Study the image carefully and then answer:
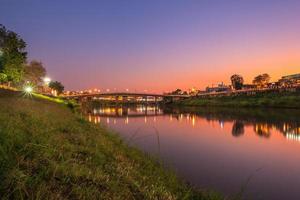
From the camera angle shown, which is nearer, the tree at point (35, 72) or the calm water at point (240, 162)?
the calm water at point (240, 162)

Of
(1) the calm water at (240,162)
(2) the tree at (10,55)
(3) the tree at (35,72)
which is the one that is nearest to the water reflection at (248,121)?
(1) the calm water at (240,162)

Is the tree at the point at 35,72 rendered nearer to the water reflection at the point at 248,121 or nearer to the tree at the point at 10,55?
the water reflection at the point at 248,121

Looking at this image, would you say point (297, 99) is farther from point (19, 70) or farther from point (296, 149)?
point (19, 70)

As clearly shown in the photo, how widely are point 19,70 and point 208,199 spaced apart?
5045 centimetres

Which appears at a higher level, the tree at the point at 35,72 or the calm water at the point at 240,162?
the tree at the point at 35,72

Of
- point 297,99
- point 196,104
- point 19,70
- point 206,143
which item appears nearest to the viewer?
point 206,143

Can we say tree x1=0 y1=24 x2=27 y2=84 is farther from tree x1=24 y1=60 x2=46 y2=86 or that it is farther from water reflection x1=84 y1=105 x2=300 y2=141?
tree x1=24 y1=60 x2=46 y2=86

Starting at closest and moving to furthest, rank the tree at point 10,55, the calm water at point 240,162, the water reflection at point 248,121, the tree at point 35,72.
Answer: the calm water at point 240,162 < the water reflection at point 248,121 < the tree at point 10,55 < the tree at point 35,72

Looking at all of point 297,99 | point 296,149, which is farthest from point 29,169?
point 297,99

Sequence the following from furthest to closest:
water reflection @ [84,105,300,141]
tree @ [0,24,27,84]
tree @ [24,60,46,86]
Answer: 1. tree @ [24,60,46,86]
2. tree @ [0,24,27,84]
3. water reflection @ [84,105,300,141]

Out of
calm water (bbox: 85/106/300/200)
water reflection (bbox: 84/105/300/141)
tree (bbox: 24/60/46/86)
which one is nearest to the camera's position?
calm water (bbox: 85/106/300/200)

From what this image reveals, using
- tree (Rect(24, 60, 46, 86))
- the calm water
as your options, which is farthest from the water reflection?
tree (Rect(24, 60, 46, 86))

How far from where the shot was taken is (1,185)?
474 centimetres

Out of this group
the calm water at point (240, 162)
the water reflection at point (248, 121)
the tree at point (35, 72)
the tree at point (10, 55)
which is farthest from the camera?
the tree at point (35, 72)
